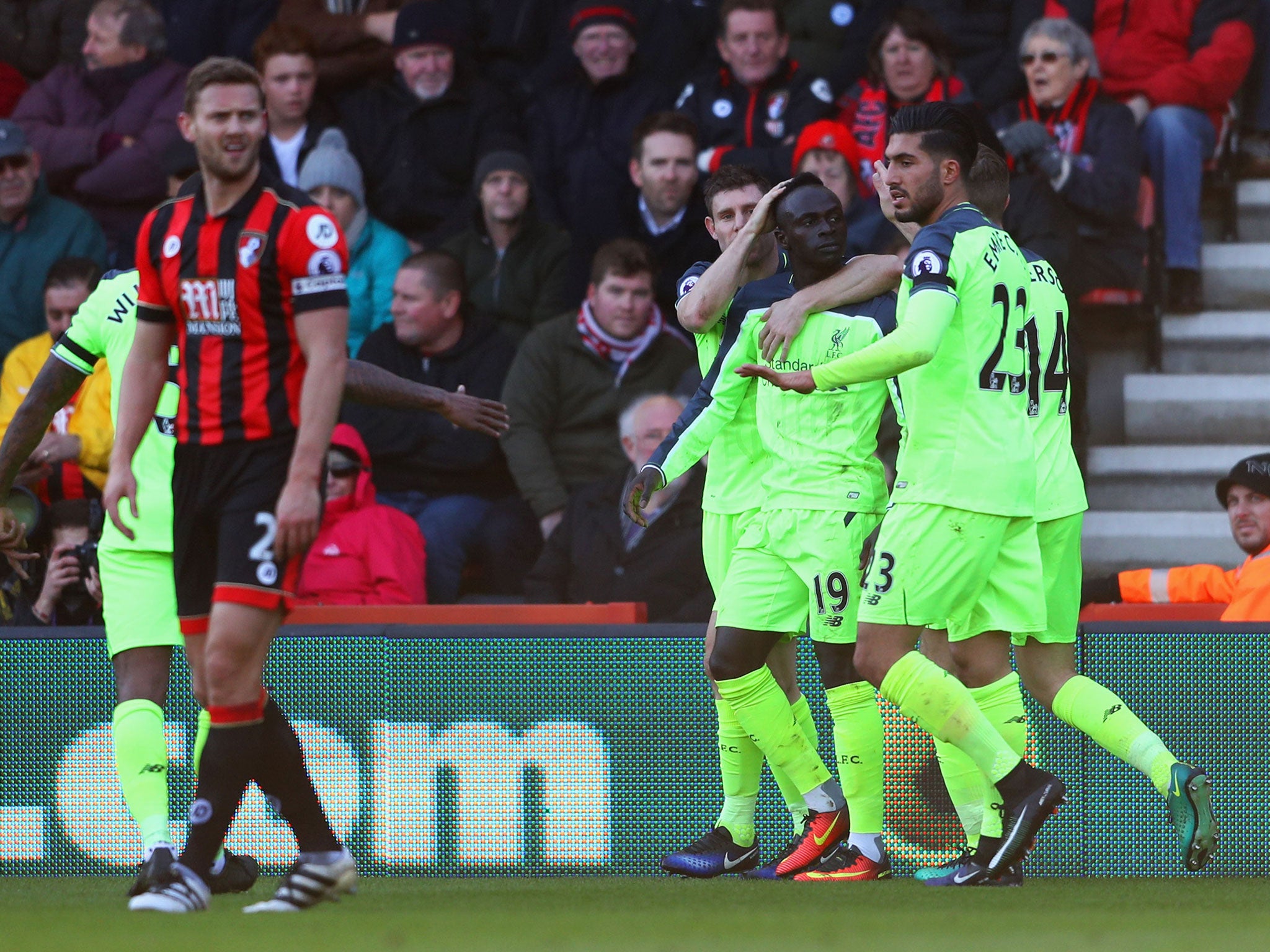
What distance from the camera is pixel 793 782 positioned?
668 centimetres

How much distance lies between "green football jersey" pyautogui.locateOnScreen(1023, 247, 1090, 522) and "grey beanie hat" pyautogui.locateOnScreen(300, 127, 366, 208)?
16.8 ft

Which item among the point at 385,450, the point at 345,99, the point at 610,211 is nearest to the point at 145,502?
the point at 385,450

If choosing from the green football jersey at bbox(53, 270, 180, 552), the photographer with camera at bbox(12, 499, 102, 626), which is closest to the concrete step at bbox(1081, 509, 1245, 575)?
the photographer with camera at bbox(12, 499, 102, 626)

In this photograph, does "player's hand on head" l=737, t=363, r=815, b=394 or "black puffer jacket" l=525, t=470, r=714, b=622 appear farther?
"black puffer jacket" l=525, t=470, r=714, b=622

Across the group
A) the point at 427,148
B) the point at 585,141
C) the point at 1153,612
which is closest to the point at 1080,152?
the point at 585,141

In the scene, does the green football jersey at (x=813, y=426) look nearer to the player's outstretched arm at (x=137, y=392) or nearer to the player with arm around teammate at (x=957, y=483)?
the player with arm around teammate at (x=957, y=483)

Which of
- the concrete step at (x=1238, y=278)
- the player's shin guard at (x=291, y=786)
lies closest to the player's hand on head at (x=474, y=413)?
the player's shin guard at (x=291, y=786)

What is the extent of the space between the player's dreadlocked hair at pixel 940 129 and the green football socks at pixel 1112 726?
1660mm

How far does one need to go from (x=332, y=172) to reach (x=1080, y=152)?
12.7 feet

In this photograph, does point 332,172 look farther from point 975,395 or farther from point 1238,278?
point 975,395

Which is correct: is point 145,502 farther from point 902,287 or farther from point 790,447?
point 902,287

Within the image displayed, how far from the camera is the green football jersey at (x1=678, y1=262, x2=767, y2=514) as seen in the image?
263 inches

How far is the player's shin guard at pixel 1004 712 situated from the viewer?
626 centimetres

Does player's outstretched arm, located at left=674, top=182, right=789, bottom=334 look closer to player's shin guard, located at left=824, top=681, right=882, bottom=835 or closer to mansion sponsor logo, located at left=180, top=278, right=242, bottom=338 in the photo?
player's shin guard, located at left=824, top=681, right=882, bottom=835
